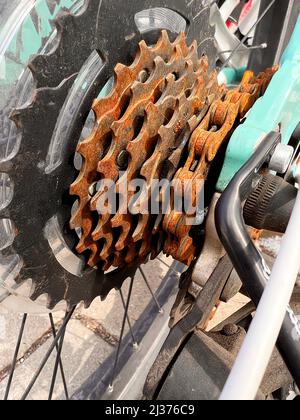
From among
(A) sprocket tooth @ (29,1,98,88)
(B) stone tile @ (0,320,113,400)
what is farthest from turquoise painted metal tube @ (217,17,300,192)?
(B) stone tile @ (0,320,113,400)

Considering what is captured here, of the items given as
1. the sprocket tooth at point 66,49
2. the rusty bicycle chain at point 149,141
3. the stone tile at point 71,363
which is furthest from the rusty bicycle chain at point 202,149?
the stone tile at point 71,363

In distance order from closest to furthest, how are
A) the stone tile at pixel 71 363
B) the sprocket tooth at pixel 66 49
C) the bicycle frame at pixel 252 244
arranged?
the bicycle frame at pixel 252 244 → the sprocket tooth at pixel 66 49 → the stone tile at pixel 71 363

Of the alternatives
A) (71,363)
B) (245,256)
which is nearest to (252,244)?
(245,256)

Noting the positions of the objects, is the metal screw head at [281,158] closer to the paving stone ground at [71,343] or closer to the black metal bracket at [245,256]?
the black metal bracket at [245,256]

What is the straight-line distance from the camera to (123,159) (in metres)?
0.43

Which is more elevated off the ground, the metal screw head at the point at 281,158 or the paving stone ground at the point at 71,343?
the metal screw head at the point at 281,158

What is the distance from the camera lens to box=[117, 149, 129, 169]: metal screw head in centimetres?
43

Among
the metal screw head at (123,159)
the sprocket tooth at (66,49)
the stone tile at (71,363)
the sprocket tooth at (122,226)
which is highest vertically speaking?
the sprocket tooth at (66,49)

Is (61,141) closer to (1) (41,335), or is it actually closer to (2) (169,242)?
(2) (169,242)

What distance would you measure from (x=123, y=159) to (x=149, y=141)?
0.10 feet

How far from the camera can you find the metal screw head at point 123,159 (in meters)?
0.43

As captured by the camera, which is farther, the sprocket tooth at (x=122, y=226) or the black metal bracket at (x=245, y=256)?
the sprocket tooth at (x=122, y=226)

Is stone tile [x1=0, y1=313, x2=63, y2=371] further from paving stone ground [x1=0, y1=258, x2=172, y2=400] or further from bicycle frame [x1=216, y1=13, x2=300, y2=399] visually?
bicycle frame [x1=216, y1=13, x2=300, y2=399]
